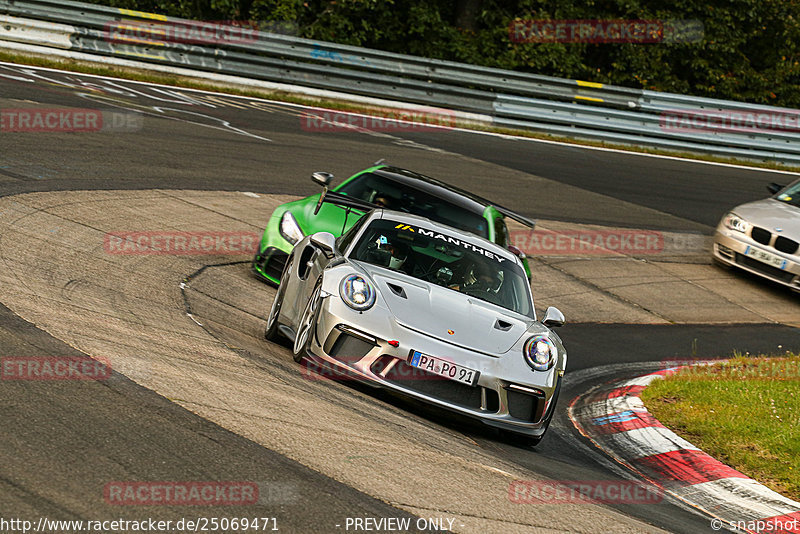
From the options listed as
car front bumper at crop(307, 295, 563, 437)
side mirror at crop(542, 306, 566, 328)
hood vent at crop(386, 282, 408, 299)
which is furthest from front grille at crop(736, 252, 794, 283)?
hood vent at crop(386, 282, 408, 299)

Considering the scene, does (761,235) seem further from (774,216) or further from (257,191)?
(257,191)

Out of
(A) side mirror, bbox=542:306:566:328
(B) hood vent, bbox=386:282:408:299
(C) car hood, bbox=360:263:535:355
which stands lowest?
(A) side mirror, bbox=542:306:566:328

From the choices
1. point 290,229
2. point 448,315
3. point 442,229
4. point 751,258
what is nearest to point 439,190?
point 290,229

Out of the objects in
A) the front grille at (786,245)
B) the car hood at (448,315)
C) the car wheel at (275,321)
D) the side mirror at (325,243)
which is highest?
the side mirror at (325,243)

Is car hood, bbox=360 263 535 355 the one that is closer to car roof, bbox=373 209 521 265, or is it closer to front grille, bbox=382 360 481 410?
front grille, bbox=382 360 481 410

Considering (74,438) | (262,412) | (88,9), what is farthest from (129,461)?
(88,9)

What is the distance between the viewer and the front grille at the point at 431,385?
6152 millimetres

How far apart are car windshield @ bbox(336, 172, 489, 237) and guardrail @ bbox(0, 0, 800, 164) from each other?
1259cm

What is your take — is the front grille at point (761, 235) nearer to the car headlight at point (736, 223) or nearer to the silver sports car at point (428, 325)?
the car headlight at point (736, 223)

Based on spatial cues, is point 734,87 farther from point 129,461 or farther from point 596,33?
point 129,461

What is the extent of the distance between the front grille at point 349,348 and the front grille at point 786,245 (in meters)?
9.06

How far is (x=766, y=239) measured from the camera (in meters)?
13.7

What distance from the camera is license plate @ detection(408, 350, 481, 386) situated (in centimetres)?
612

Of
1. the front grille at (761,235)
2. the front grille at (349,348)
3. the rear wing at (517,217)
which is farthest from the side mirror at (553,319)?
the front grille at (761,235)
